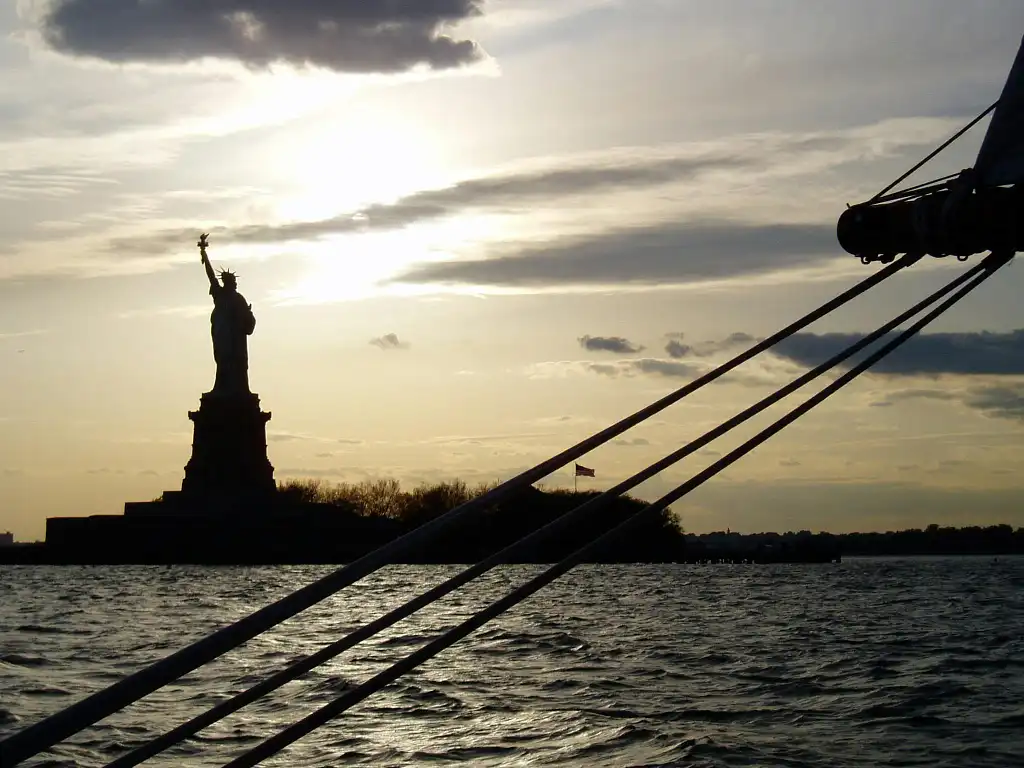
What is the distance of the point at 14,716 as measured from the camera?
674 inches

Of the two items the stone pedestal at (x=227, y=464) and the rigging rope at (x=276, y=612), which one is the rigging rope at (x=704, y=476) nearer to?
the rigging rope at (x=276, y=612)

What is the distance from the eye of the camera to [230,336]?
70.5m

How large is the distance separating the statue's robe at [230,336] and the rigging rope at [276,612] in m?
67.2

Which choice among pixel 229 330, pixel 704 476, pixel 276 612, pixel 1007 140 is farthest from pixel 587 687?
pixel 229 330

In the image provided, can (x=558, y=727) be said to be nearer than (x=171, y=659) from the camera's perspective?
No

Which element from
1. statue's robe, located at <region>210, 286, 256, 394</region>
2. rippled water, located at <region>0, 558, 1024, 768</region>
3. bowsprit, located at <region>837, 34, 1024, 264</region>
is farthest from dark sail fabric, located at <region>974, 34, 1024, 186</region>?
statue's robe, located at <region>210, 286, 256, 394</region>

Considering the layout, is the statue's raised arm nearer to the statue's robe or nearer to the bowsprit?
the statue's robe

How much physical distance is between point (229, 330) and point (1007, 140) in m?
67.6

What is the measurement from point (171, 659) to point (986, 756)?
1310 centimetres

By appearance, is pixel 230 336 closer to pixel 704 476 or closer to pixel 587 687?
pixel 587 687

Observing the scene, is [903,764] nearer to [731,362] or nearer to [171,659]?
[731,362]

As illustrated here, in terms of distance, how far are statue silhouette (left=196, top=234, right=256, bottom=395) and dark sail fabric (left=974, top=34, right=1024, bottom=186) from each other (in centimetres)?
6731

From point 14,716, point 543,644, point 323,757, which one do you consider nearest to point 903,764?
point 323,757

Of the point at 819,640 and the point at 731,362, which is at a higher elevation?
the point at 731,362
